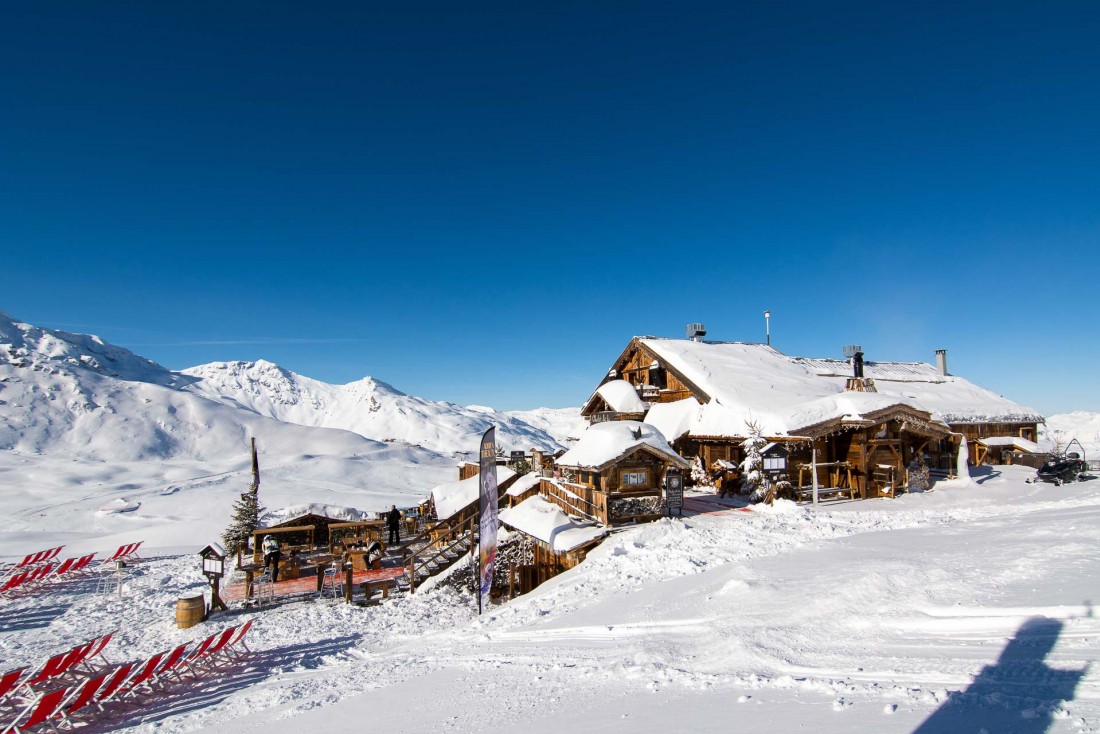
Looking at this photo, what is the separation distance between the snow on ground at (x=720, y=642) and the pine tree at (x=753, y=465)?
11.5 ft

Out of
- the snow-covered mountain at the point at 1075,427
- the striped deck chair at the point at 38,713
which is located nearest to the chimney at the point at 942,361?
the snow-covered mountain at the point at 1075,427

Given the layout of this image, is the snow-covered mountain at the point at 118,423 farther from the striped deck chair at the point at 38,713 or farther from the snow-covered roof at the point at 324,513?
the striped deck chair at the point at 38,713

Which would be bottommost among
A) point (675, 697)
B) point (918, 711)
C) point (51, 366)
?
point (675, 697)

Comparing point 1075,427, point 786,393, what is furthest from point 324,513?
point 1075,427

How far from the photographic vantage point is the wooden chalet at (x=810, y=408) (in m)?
20.2

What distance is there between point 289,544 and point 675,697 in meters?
20.0

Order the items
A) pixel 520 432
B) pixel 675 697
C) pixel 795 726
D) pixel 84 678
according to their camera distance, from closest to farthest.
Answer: pixel 795 726 < pixel 675 697 < pixel 84 678 < pixel 520 432

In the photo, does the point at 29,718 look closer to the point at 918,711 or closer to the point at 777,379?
the point at 918,711

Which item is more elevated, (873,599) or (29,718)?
(873,599)

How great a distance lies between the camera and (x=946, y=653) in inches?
228

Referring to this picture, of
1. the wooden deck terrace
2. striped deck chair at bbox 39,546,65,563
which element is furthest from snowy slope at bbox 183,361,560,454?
the wooden deck terrace

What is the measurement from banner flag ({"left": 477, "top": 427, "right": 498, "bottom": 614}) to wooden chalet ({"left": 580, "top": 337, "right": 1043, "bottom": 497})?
11897mm

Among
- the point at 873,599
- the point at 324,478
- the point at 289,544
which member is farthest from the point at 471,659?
the point at 324,478

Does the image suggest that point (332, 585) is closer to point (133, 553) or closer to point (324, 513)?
point (324, 513)
